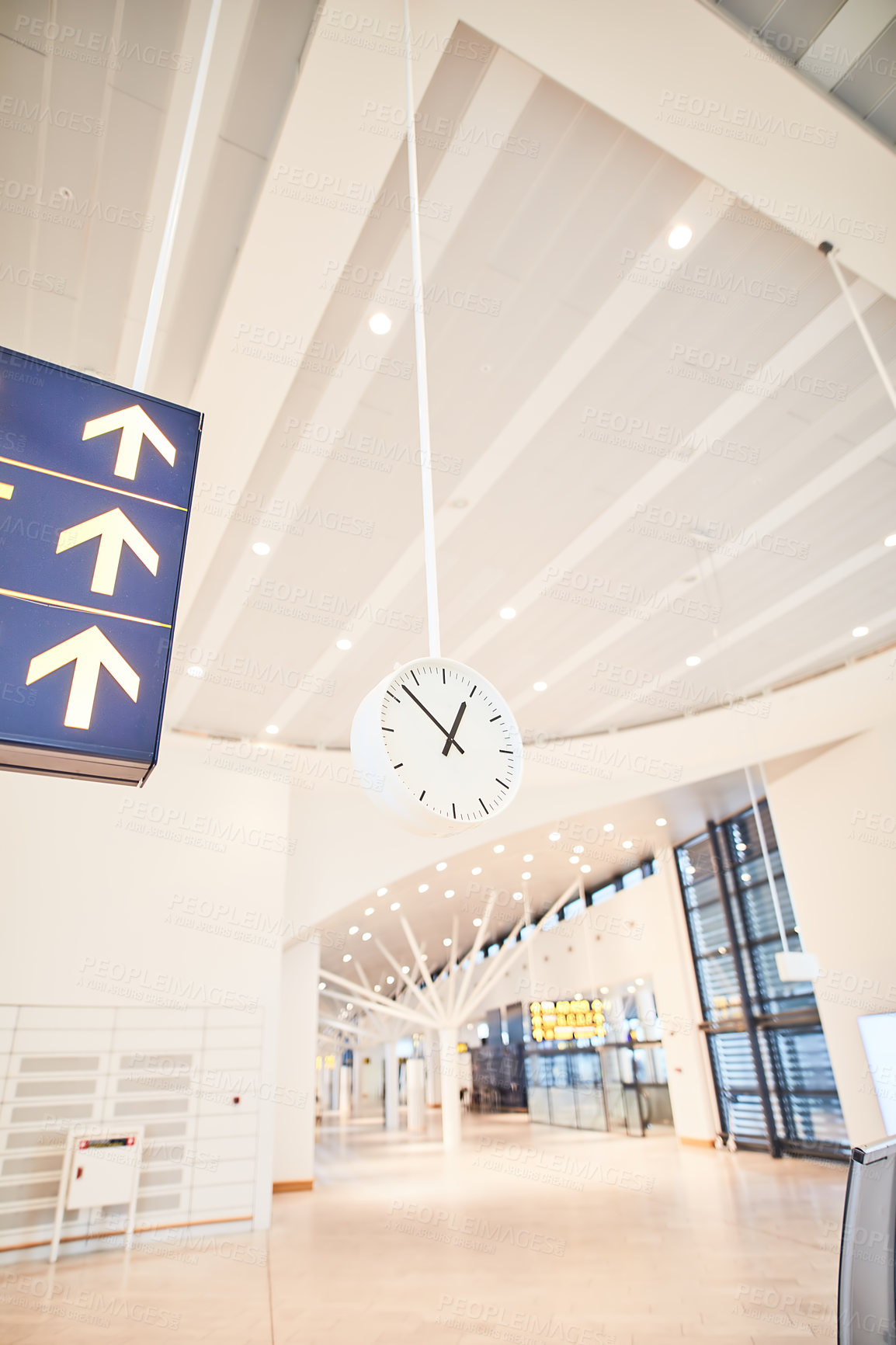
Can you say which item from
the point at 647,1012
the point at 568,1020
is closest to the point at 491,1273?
the point at 568,1020

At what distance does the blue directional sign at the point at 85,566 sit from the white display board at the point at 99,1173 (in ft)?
24.2

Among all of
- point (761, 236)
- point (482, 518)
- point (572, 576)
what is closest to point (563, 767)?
point (572, 576)

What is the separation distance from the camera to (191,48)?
351 cm

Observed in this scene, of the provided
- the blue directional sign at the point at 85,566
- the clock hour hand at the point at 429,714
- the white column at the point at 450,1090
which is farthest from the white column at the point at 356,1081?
the blue directional sign at the point at 85,566

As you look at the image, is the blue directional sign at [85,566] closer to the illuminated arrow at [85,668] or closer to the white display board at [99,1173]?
the illuminated arrow at [85,668]

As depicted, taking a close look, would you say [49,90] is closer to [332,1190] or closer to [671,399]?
[671,399]

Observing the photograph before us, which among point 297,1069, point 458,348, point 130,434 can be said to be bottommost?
point 297,1069

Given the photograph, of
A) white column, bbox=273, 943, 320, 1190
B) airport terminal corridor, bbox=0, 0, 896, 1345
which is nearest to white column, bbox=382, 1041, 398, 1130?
airport terminal corridor, bbox=0, 0, 896, 1345

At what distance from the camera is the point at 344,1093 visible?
3606 cm

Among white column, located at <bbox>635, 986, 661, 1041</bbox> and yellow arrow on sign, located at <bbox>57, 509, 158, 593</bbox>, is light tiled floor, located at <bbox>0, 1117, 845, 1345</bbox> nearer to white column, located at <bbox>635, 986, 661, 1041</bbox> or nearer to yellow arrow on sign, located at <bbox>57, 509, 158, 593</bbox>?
yellow arrow on sign, located at <bbox>57, 509, 158, 593</bbox>

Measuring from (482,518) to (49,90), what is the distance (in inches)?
154

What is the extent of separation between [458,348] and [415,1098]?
22.4 m

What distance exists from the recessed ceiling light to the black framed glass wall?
30.8 ft

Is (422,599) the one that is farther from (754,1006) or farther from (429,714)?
(754,1006)
